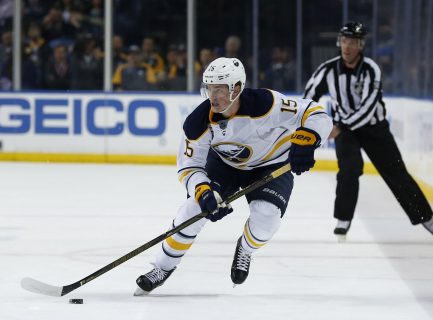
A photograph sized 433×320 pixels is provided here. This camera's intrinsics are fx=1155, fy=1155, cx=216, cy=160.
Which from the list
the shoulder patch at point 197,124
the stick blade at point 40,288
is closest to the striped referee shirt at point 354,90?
the shoulder patch at point 197,124

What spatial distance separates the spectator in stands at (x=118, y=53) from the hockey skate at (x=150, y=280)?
6.82 meters

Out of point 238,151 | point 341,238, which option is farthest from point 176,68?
point 238,151

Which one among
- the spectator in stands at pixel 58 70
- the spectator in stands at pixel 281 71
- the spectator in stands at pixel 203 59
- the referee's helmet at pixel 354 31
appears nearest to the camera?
the referee's helmet at pixel 354 31

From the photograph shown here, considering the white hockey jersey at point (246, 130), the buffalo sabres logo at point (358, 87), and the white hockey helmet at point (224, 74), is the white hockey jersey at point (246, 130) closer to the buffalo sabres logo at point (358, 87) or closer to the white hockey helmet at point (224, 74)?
the white hockey helmet at point (224, 74)

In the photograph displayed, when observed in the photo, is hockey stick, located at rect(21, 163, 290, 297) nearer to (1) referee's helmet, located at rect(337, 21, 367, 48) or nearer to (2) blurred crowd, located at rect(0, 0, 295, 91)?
(1) referee's helmet, located at rect(337, 21, 367, 48)

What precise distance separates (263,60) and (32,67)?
2.23 meters

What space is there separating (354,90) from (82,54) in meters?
5.60

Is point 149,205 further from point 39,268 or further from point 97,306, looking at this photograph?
point 97,306

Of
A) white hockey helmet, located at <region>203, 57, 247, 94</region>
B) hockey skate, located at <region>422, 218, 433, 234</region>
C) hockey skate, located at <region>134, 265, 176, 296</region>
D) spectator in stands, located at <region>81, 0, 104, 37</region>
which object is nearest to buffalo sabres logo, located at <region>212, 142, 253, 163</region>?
white hockey helmet, located at <region>203, 57, 247, 94</region>

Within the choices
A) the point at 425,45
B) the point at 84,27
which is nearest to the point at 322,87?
the point at 425,45

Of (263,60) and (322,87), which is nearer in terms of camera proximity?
(322,87)

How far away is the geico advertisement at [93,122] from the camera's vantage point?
10367mm

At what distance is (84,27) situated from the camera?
35.9 feet

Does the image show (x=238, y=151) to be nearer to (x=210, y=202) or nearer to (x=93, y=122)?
(x=210, y=202)
